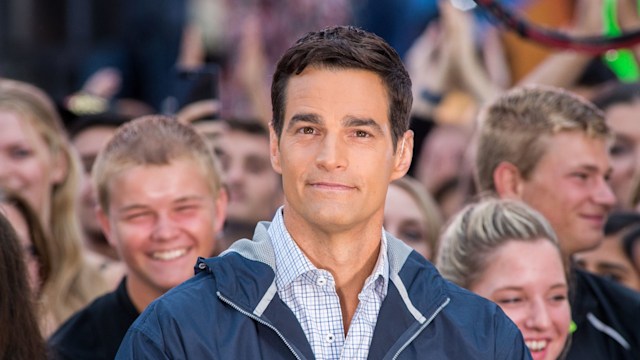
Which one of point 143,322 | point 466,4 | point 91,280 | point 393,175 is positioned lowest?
point 91,280

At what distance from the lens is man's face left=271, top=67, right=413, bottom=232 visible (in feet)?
9.68

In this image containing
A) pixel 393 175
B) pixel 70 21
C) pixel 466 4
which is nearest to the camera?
pixel 393 175

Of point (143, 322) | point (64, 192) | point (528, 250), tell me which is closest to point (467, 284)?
point (528, 250)

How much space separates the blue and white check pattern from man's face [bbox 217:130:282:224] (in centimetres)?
395

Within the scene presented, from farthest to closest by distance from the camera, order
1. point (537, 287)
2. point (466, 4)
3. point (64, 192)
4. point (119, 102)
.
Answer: point (119, 102)
point (466, 4)
point (64, 192)
point (537, 287)

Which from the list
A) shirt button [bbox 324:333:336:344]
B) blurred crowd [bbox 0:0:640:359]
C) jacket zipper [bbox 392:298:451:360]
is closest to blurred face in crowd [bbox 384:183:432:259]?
blurred crowd [bbox 0:0:640:359]

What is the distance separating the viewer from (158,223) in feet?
15.3

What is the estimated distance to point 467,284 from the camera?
14.0 ft

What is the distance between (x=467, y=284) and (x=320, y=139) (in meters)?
1.43

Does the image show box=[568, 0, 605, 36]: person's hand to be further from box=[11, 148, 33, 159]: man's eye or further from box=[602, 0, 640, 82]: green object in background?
box=[11, 148, 33, 159]: man's eye

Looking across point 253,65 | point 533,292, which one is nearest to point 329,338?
point 533,292

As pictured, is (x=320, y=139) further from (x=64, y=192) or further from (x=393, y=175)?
(x=64, y=192)

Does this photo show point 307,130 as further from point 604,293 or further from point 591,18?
point 591,18

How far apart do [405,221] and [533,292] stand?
212 centimetres
